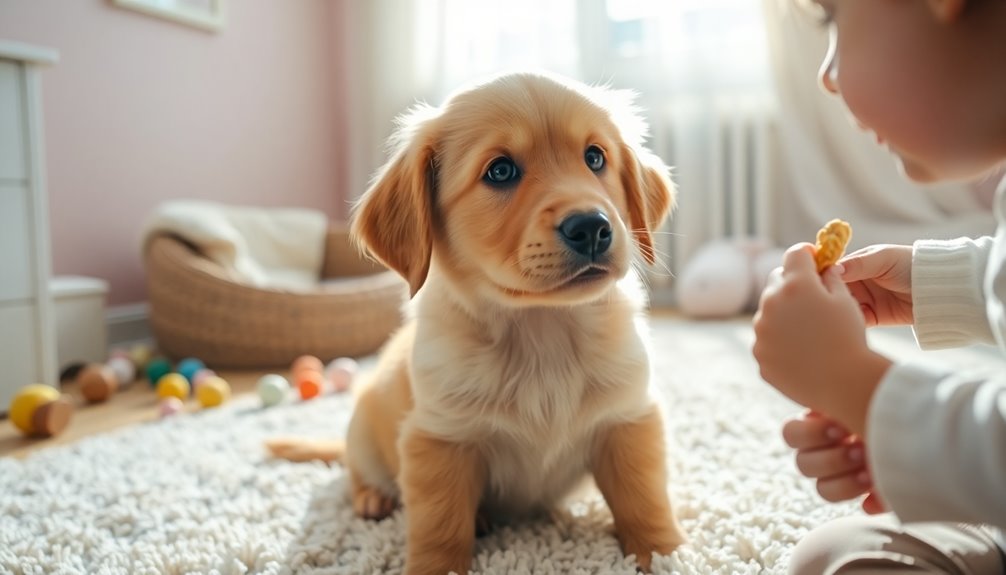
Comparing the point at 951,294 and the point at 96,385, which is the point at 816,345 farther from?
the point at 96,385

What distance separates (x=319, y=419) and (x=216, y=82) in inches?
94.2

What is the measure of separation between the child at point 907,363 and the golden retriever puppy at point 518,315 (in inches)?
13.4

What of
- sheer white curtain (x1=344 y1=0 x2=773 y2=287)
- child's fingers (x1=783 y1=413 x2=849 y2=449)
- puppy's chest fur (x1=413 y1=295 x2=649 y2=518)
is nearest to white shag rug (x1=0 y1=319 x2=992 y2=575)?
puppy's chest fur (x1=413 y1=295 x2=649 y2=518)

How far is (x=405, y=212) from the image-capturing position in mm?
1188

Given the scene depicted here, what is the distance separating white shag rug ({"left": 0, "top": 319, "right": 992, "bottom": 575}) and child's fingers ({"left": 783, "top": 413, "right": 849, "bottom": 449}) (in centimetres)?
34

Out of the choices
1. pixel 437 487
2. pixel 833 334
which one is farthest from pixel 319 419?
pixel 833 334

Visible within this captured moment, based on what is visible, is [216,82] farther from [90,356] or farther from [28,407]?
[28,407]

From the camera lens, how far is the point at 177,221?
9.16 feet

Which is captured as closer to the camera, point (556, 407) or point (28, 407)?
point (556, 407)

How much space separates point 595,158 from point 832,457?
593 mm

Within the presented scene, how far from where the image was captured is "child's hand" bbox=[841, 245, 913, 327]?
876 millimetres

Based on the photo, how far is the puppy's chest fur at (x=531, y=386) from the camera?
1.08 m

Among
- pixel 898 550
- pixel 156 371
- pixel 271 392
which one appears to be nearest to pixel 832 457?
pixel 898 550

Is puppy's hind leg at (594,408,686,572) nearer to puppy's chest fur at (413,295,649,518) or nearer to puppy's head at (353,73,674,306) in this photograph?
puppy's chest fur at (413,295,649,518)
